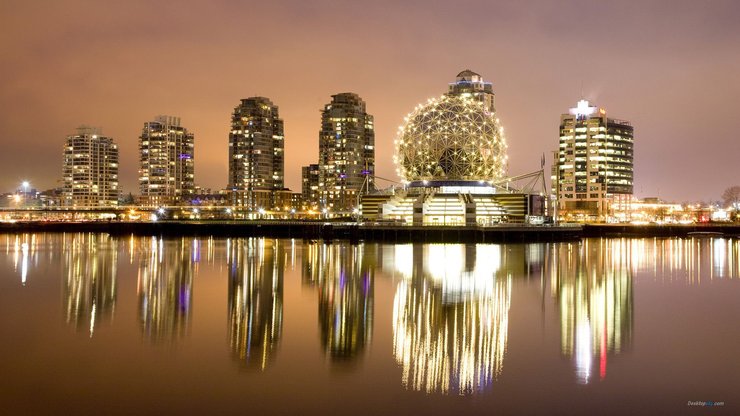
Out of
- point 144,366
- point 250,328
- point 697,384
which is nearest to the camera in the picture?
point 697,384

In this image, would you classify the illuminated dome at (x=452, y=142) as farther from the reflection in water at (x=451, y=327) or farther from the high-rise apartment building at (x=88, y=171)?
the high-rise apartment building at (x=88, y=171)

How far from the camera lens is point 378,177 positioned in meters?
83.0

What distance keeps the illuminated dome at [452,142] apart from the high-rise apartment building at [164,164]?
4523 inches

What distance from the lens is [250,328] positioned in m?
18.6

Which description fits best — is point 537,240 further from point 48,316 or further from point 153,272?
point 48,316

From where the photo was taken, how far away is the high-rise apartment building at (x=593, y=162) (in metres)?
141

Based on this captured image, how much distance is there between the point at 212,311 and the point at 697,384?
14.0 metres

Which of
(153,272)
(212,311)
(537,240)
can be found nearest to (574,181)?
(537,240)

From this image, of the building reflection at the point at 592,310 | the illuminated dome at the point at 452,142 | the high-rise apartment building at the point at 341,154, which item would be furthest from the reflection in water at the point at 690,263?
the high-rise apartment building at the point at 341,154

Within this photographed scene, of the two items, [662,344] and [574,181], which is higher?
[574,181]

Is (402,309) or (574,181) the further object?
(574,181)

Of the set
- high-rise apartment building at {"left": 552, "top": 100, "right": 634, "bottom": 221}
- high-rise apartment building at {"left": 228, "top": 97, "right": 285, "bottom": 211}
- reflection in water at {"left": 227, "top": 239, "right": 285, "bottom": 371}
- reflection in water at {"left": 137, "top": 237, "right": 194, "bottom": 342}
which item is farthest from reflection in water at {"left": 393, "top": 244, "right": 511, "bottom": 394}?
high-rise apartment building at {"left": 228, "top": 97, "right": 285, "bottom": 211}

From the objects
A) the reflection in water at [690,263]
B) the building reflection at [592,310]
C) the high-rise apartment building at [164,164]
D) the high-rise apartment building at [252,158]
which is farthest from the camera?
the high-rise apartment building at [164,164]

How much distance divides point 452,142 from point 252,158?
9851cm
